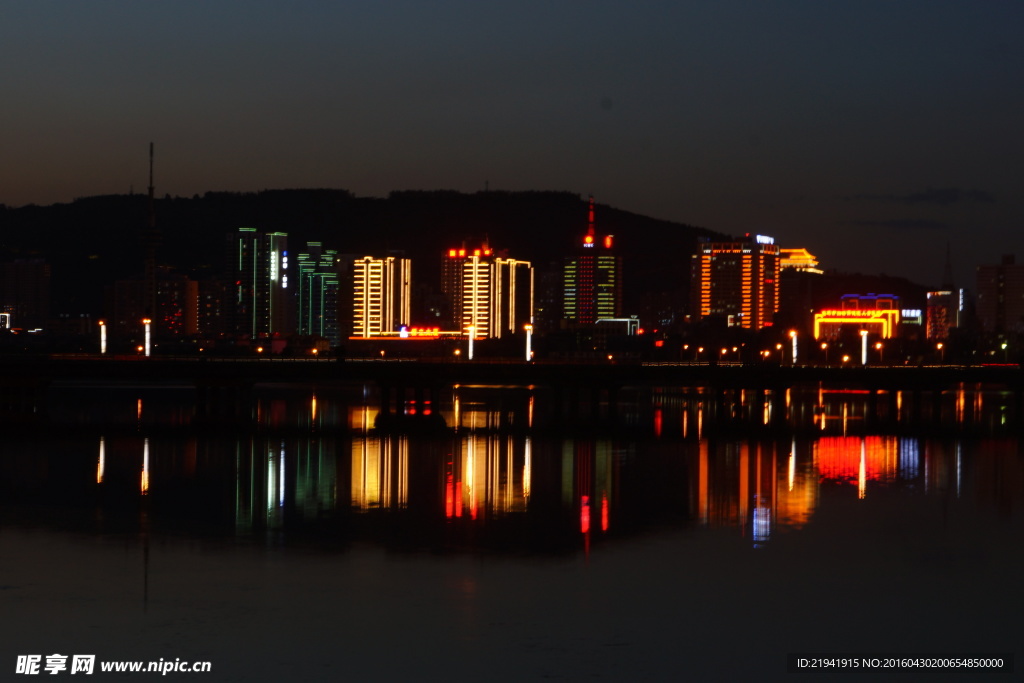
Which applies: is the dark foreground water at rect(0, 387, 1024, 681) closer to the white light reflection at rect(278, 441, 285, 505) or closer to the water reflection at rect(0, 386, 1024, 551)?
the water reflection at rect(0, 386, 1024, 551)

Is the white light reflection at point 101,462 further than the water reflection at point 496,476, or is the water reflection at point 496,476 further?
the white light reflection at point 101,462

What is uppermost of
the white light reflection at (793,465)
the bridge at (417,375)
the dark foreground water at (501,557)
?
the bridge at (417,375)

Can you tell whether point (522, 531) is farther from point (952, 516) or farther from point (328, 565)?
point (952, 516)

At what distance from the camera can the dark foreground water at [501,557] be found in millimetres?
27375

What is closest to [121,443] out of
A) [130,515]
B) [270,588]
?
[130,515]

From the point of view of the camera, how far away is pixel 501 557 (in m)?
36.8

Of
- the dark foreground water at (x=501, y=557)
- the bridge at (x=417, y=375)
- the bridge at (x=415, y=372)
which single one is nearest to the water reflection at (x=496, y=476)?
the dark foreground water at (x=501, y=557)

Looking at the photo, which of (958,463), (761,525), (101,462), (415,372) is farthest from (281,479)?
(415,372)

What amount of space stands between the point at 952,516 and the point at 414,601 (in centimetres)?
2531

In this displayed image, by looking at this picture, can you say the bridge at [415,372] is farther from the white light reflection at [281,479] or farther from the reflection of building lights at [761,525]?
the reflection of building lights at [761,525]

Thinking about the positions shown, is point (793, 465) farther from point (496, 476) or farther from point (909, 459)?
point (496, 476)

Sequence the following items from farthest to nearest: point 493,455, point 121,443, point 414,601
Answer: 1. point 121,443
2. point 493,455
3. point 414,601

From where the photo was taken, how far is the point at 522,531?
41.7 m

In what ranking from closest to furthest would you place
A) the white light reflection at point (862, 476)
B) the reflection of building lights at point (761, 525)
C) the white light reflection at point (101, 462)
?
the reflection of building lights at point (761, 525) → the white light reflection at point (862, 476) → the white light reflection at point (101, 462)
